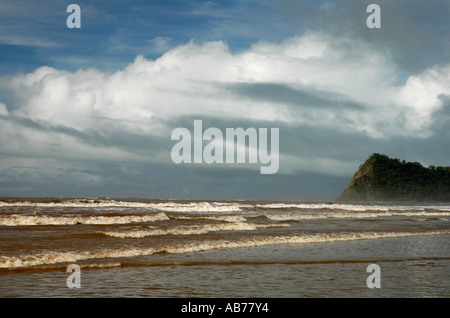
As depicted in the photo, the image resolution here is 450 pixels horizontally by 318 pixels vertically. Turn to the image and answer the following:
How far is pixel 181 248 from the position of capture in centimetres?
1698

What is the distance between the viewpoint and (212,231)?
2511 centimetres

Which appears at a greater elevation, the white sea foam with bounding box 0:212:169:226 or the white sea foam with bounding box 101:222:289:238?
the white sea foam with bounding box 0:212:169:226

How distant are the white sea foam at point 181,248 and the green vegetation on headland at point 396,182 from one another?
405 feet

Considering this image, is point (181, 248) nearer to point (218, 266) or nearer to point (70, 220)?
point (218, 266)

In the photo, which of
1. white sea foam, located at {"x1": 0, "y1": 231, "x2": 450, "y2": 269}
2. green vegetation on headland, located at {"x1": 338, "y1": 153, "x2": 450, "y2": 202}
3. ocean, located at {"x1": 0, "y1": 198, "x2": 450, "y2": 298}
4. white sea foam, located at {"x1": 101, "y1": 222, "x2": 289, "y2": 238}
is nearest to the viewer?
ocean, located at {"x1": 0, "y1": 198, "x2": 450, "y2": 298}

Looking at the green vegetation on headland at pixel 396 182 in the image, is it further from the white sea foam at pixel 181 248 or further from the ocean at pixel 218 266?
the ocean at pixel 218 266

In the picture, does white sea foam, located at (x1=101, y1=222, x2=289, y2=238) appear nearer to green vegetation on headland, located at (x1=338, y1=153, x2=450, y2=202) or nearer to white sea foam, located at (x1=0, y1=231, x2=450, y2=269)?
white sea foam, located at (x1=0, y1=231, x2=450, y2=269)

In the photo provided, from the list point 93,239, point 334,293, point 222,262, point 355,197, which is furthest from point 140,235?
point 355,197

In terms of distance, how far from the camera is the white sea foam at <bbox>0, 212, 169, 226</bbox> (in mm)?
26795

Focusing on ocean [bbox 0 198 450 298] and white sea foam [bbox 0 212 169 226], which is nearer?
ocean [bbox 0 198 450 298]

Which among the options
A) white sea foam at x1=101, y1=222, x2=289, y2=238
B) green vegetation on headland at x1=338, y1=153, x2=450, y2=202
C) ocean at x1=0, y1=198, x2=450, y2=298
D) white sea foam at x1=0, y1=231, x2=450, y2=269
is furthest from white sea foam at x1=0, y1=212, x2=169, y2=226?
green vegetation on headland at x1=338, y1=153, x2=450, y2=202

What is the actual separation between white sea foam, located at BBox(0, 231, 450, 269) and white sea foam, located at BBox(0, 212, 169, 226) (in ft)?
44.4

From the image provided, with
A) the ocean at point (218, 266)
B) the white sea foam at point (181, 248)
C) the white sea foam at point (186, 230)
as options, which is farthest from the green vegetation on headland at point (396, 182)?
the ocean at point (218, 266)
